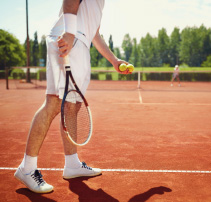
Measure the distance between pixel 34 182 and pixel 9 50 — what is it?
49.2m

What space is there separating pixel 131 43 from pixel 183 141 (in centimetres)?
8284

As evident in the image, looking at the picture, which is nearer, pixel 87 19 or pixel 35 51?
pixel 87 19

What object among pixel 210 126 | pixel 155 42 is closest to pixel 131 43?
pixel 155 42

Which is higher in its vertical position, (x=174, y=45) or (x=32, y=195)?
(x=174, y=45)

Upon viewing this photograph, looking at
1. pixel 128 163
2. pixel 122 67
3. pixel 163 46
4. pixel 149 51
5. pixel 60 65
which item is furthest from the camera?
pixel 163 46

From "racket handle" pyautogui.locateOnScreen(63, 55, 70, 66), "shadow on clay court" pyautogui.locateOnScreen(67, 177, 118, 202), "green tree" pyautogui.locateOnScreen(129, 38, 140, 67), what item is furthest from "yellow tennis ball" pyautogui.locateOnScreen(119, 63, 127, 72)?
"green tree" pyautogui.locateOnScreen(129, 38, 140, 67)

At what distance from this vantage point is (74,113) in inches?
87.5

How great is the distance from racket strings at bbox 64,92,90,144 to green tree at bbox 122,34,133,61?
76824 mm

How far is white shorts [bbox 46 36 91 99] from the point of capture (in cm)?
205

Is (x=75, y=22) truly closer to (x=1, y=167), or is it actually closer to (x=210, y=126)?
(x=1, y=167)

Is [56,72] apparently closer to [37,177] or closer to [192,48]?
[37,177]

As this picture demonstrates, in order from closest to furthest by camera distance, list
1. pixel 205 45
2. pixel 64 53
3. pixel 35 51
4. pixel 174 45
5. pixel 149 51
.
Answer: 1. pixel 64 53
2. pixel 205 45
3. pixel 149 51
4. pixel 174 45
5. pixel 35 51

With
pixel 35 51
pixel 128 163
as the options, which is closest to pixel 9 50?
pixel 35 51

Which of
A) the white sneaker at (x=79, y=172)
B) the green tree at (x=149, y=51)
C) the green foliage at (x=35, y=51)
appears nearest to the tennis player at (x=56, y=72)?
the white sneaker at (x=79, y=172)
